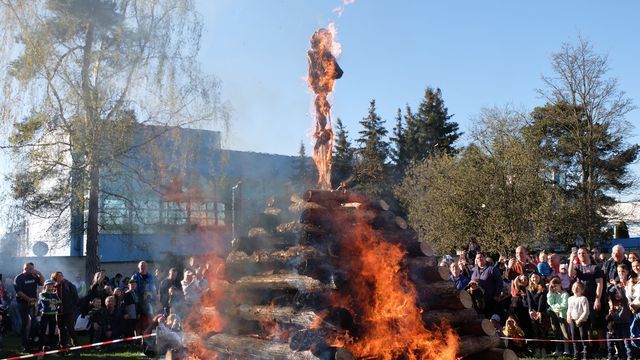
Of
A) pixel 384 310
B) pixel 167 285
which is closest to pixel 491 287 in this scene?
pixel 384 310

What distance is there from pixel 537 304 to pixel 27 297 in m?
11.1

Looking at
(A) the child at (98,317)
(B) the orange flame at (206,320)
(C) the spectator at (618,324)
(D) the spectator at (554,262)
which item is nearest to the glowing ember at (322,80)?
(B) the orange flame at (206,320)

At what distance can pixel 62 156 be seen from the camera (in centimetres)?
1920

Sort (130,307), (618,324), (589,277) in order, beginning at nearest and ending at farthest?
(618,324) → (589,277) → (130,307)

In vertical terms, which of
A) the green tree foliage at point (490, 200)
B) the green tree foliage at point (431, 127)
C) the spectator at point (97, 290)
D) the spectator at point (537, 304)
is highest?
the green tree foliage at point (431, 127)

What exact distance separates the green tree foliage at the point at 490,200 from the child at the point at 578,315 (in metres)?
16.1

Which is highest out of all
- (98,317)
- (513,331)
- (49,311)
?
(49,311)

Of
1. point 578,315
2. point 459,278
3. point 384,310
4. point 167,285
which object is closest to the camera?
point 384,310

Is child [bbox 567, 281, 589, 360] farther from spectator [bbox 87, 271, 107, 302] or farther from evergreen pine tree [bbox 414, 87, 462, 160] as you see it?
evergreen pine tree [bbox 414, 87, 462, 160]

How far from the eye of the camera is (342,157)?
44250mm

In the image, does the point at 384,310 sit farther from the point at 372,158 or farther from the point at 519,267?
the point at 372,158

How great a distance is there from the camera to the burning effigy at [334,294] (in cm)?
696

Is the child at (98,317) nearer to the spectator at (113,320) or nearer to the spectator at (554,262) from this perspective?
the spectator at (113,320)

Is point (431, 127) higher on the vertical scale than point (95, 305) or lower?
higher
